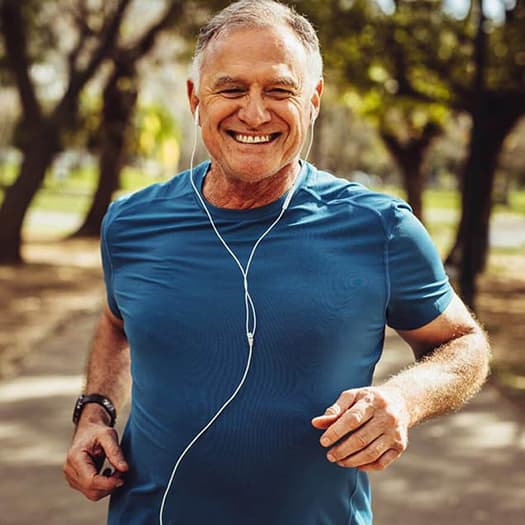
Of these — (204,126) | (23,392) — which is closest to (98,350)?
(204,126)

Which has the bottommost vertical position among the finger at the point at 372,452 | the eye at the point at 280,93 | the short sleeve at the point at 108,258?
the finger at the point at 372,452

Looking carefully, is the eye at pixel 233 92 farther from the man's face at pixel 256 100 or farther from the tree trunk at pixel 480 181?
the tree trunk at pixel 480 181

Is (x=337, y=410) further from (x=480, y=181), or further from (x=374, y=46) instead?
(x=374, y=46)

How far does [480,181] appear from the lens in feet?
42.3

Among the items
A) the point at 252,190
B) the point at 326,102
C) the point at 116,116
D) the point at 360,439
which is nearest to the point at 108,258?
the point at 252,190

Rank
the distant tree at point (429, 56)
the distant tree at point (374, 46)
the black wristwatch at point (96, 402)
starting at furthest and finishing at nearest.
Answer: the distant tree at point (374, 46) → the distant tree at point (429, 56) → the black wristwatch at point (96, 402)

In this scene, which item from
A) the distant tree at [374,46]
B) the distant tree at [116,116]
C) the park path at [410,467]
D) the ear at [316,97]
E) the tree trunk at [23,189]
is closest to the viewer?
the ear at [316,97]

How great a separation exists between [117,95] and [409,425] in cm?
2235

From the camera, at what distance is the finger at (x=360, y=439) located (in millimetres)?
1851

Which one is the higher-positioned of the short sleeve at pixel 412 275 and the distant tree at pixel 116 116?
Result: the short sleeve at pixel 412 275

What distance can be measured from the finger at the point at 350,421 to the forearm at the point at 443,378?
12 centimetres

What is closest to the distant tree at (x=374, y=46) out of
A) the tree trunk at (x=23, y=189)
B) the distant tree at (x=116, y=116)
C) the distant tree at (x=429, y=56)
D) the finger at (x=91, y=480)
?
the distant tree at (x=429, y=56)

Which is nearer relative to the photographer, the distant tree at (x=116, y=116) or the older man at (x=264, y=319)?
the older man at (x=264, y=319)

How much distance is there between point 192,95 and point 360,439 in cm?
106
